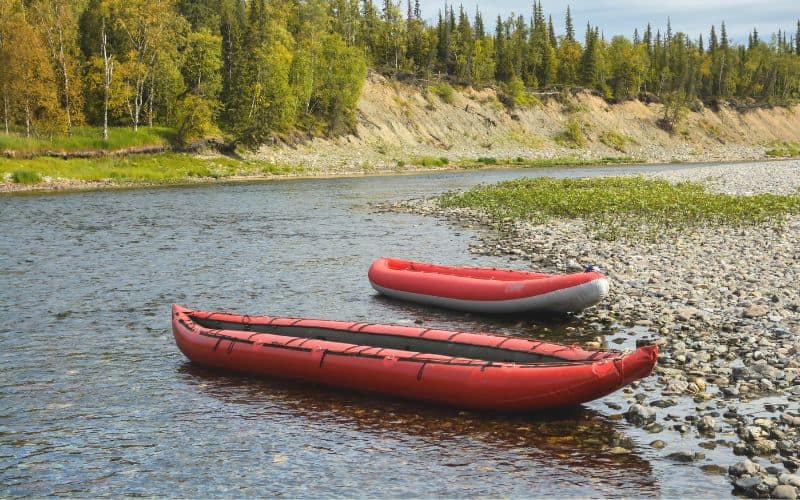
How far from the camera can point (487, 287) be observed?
15.4 m

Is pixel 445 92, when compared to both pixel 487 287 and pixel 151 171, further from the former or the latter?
pixel 487 287

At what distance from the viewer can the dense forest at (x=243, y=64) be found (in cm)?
5947

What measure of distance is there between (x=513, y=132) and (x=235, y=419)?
9492 cm

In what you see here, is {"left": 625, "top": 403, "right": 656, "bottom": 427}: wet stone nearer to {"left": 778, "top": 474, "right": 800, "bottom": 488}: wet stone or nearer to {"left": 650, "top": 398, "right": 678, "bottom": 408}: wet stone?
{"left": 650, "top": 398, "right": 678, "bottom": 408}: wet stone

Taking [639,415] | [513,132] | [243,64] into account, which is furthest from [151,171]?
[513,132]

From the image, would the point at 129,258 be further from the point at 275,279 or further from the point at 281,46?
the point at 281,46

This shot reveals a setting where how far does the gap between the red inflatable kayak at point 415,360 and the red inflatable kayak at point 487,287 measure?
363 centimetres

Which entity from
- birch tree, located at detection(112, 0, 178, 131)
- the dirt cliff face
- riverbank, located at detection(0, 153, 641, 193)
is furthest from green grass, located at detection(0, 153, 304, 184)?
birch tree, located at detection(112, 0, 178, 131)

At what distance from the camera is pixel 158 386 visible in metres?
11.3

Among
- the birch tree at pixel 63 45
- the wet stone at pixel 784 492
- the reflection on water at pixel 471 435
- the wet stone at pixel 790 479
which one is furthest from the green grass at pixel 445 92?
the wet stone at pixel 784 492

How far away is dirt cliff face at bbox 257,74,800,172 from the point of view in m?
79.4

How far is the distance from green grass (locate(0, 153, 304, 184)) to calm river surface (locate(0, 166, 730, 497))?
3295 cm

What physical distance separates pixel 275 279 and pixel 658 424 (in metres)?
12.3

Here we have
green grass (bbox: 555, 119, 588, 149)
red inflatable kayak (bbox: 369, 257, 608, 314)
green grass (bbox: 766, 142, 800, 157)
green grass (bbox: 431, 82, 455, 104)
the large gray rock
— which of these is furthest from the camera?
green grass (bbox: 766, 142, 800, 157)
